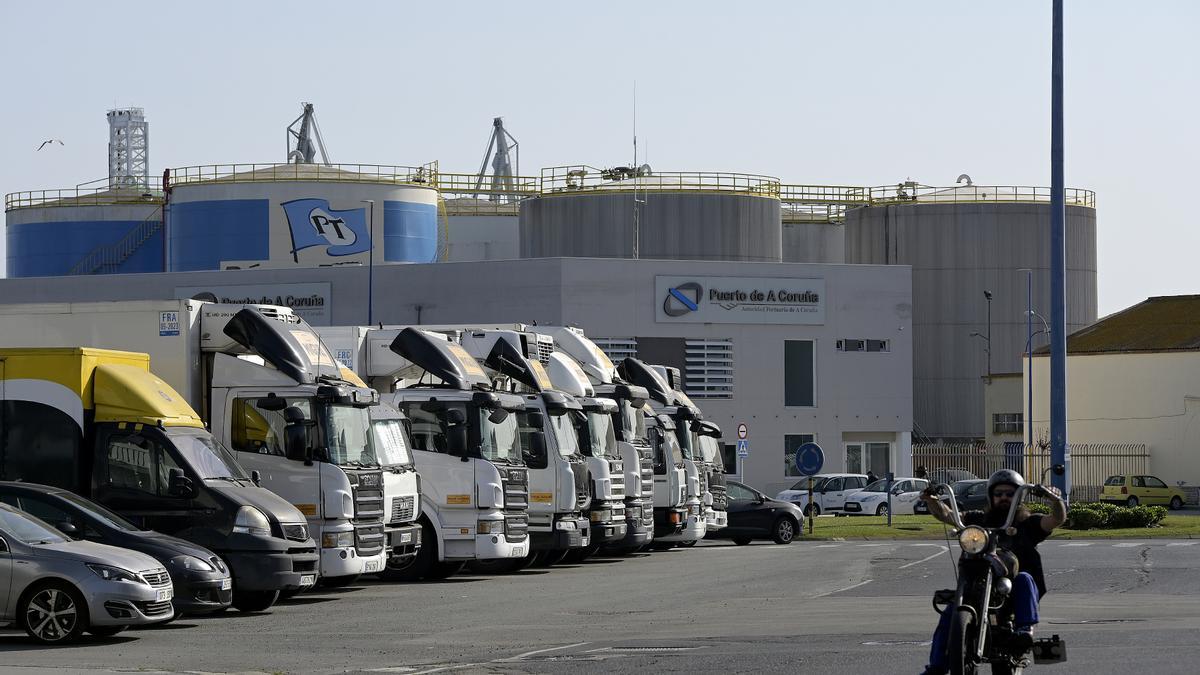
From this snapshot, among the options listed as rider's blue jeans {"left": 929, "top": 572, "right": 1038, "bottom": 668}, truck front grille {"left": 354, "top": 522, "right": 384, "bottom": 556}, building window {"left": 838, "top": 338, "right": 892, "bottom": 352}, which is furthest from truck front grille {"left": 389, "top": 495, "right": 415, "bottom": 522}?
building window {"left": 838, "top": 338, "right": 892, "bottom": 352}

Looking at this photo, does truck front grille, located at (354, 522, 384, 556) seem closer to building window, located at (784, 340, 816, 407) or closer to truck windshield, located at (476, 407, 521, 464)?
truck windshield, located at (476, 407, 521, 464)

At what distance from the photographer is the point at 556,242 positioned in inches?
2899

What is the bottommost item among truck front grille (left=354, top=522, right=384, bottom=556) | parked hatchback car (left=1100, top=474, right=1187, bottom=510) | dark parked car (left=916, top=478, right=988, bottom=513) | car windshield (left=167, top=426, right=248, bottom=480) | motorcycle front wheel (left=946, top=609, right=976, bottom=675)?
parked hatchback car (left=1100, top=474, right=1187, bottom=510)

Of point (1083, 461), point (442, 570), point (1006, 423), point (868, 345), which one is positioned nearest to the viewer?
point (442, 570)

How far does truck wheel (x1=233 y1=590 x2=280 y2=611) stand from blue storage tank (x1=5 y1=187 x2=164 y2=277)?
2653 inches

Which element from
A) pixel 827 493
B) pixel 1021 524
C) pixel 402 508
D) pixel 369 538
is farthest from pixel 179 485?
pixel 827 493

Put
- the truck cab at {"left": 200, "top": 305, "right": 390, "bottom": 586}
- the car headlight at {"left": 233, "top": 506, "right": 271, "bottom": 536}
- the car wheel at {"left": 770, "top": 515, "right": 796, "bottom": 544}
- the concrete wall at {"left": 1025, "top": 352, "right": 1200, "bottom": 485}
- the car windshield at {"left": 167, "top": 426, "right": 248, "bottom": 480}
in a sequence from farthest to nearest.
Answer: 1. the concrete wall at {"left": 1025, "top": 352, "right": 1200, "bottom": 485}
2. the car wheel at {"left": 770, "top": 515, "right": 796, "bottom": 544}
3. the truck cab at {"left": 200, "top": 305, "right": 390, "bottom": 586}
4. the car windshield at {"left": 167, "top": 426, "right": 248, "bottom": 480}
5. the car headlight at {"left": 233, "top": 506, "right": 271, "bottom": 536}

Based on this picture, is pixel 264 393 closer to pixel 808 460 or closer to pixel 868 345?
pixel 808 460

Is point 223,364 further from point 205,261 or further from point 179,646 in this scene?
point 205,261

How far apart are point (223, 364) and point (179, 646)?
678 cm

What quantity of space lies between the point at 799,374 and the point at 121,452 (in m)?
46.9

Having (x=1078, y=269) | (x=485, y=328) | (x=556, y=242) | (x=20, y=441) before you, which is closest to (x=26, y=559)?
(x=20, y=441)

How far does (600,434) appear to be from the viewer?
29297 mm

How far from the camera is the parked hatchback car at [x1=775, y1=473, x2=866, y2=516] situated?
5300 centimetres
